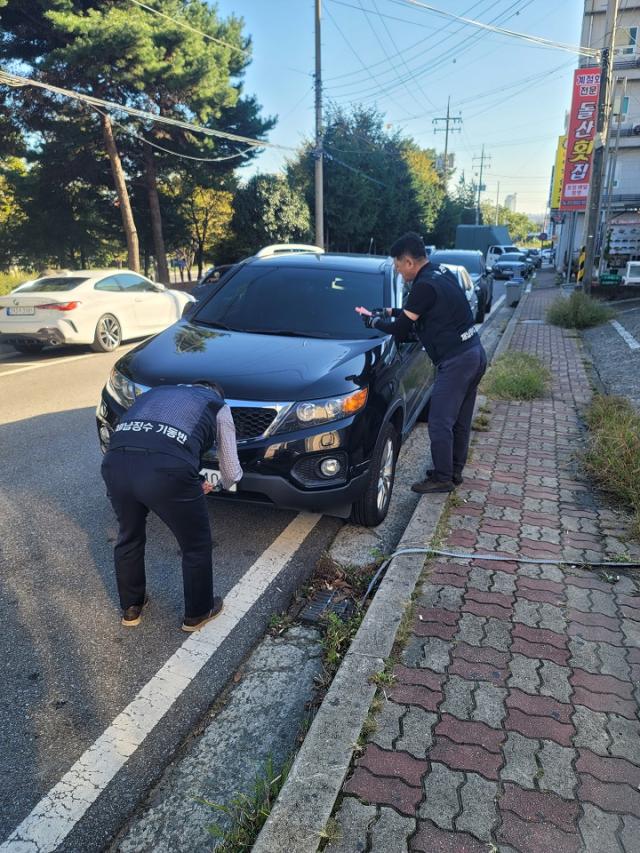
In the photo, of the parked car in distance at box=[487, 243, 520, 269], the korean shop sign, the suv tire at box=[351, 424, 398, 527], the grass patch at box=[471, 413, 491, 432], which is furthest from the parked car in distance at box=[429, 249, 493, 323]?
the parked car in distance at box=[487, 243, 520, 269]

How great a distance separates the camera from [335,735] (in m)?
2.19

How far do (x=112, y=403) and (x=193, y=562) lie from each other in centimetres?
152

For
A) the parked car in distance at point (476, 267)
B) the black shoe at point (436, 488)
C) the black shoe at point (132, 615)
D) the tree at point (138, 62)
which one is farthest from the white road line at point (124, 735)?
the tree at point (138, 62)

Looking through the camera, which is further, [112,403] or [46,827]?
[112,403]

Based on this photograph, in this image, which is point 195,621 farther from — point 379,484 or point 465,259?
point 465,259

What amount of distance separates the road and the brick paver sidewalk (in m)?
0.82

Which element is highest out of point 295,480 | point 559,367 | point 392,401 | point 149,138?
point 149,138

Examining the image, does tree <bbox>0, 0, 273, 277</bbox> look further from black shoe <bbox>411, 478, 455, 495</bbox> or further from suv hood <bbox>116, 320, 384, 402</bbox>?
black shoe <bbox>411, 478, 455, 495</bbox>

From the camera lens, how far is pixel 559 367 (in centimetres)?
930

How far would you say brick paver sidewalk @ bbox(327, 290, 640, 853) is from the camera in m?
1.89

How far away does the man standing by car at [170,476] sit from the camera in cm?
250

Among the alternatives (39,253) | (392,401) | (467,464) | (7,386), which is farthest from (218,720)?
(39,253)

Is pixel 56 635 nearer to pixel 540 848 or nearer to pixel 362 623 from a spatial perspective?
pixel 362 623

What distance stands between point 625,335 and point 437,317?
923 cm
